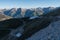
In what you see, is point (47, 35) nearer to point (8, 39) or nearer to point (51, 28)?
point (51, 28)

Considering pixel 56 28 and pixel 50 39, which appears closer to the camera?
pixel 50 39

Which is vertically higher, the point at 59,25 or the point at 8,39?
the point at 59,25

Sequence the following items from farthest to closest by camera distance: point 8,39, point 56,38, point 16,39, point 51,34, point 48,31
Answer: point 8,39
point 16,39
point 48,31
point 51,34
point 56,38

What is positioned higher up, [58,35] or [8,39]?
[58,35]

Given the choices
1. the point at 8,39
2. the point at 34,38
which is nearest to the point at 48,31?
the point at 34,38

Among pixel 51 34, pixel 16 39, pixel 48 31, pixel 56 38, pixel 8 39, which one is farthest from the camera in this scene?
pixel 8 39

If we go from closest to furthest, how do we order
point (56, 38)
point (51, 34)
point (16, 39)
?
point (56, 38), point (51, 34), point (16, 39)

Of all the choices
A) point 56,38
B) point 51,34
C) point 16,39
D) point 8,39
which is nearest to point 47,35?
point 51,34

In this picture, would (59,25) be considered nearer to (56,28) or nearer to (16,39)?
(56,28)

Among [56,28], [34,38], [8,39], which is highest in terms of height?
→ [56,28]
